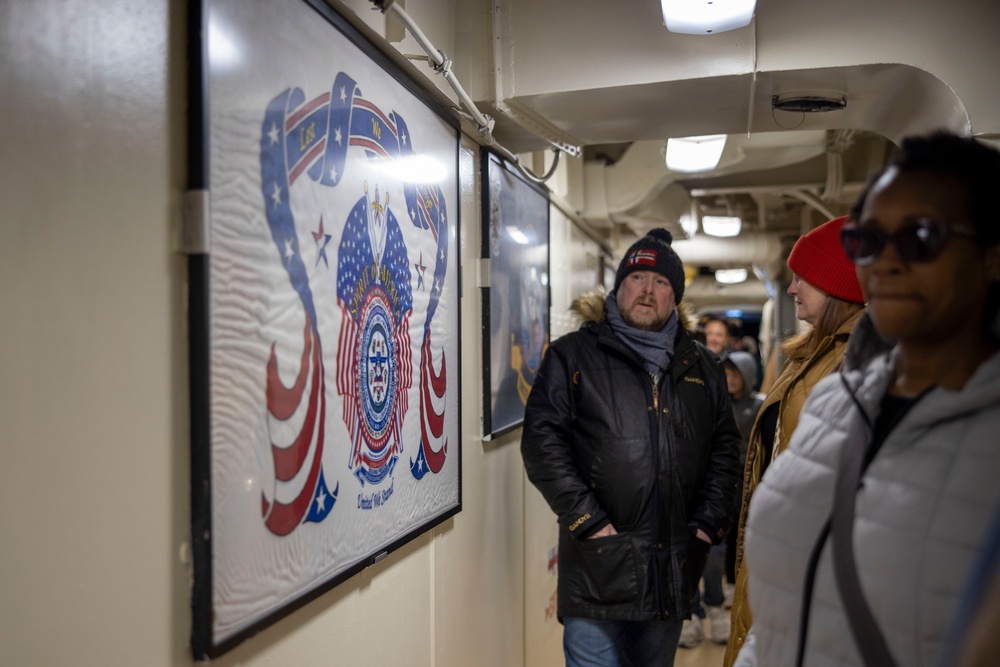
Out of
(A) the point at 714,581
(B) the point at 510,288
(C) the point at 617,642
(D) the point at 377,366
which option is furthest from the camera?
(A) the point at 714,581

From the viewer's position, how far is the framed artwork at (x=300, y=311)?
3.89ft

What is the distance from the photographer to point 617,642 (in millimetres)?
2529

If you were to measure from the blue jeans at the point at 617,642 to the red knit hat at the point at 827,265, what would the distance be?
1.12 meters

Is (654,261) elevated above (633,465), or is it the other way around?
(654,261)

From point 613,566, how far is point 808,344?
0.85m

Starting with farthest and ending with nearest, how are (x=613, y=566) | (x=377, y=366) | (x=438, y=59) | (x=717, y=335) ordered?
(x=717, y=335), (x=613, y=566), (x=438, y=59), (x=377, y=366)

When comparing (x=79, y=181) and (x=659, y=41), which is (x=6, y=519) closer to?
(x=79, y=181)

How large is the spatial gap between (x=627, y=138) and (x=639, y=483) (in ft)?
4.21

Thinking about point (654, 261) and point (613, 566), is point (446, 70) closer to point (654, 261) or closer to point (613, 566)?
point (654, 261)

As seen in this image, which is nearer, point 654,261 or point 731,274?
point 654,261

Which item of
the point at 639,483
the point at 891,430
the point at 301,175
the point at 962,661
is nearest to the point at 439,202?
the point at 301,175

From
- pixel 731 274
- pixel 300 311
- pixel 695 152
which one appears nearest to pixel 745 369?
pixel 695 152

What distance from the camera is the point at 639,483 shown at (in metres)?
2.43

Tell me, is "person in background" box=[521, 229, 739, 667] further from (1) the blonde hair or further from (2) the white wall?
(2) the white wall
